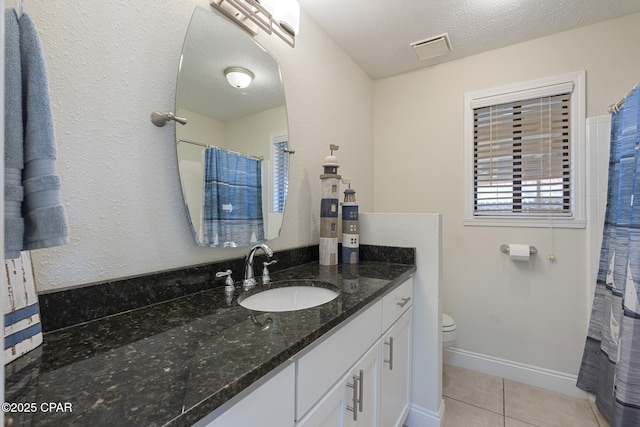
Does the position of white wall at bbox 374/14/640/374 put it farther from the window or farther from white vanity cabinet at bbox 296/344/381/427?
white vanity cabinet at bbox 296/344/381/427

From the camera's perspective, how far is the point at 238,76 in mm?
1239

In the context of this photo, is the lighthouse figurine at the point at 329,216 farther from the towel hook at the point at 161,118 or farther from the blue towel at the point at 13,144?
the blue towel at the point at 13,144

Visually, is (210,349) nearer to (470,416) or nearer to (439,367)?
(439,367)

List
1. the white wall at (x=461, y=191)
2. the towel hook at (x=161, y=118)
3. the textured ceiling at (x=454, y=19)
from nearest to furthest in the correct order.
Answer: the towel hook at (x=161, y=118) → the textured ceiling at (x=454, y=19) → the white wall at (x=461, y=191)

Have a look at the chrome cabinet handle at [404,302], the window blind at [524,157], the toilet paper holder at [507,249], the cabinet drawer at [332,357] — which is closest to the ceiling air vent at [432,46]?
the window blind at [524,157]

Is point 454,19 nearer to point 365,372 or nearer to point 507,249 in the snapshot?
point 507,249

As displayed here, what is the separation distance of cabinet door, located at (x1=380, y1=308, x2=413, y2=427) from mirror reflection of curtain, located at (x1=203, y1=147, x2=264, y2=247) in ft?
2.48

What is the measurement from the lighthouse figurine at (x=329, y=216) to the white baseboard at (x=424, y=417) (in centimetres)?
93

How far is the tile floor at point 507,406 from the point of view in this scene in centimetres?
161

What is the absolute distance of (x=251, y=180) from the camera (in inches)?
50.9

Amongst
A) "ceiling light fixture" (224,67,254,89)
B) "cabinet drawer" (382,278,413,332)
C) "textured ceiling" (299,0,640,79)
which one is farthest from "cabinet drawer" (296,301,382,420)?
"textured ceiling" (299,0,640,79)

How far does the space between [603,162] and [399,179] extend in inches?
49.6

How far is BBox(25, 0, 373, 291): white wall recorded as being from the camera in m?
0.75

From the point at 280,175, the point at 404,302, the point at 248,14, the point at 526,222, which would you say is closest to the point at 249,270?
the point at 280,175
